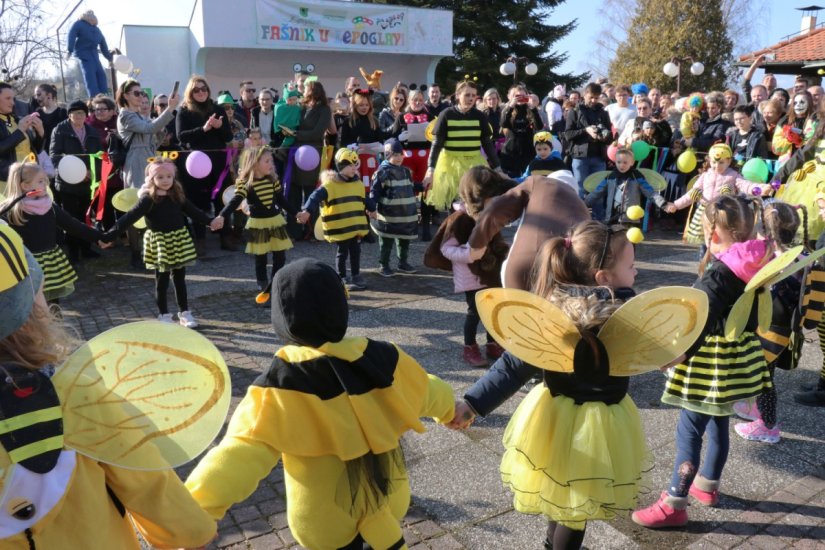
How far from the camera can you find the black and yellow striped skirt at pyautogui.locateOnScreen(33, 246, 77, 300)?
5176 mm

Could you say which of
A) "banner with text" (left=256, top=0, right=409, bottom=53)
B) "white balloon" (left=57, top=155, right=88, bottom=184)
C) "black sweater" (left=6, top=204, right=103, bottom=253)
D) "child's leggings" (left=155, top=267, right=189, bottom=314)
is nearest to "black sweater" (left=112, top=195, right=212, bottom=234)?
"child's leggings" (left=155, top=267, right=189, bottom=314)

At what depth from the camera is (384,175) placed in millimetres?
7539

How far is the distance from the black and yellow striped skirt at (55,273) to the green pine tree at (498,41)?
24043 millimetres

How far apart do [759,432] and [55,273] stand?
5162mm

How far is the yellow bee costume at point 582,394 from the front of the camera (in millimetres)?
2248

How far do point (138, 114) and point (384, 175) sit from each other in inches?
125

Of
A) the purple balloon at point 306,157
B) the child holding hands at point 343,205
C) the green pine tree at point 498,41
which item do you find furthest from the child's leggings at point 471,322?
the green pine tree at point 498,41

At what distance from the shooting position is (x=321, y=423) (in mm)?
2039

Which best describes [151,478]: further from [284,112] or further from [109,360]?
[284,112]

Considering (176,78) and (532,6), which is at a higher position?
(532,6)

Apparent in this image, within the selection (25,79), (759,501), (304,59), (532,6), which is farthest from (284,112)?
(532,6)

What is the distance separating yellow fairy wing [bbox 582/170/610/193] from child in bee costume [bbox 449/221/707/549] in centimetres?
593

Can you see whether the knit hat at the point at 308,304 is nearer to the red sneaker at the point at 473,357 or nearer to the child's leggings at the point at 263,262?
the red sneaker at the point at 473,357

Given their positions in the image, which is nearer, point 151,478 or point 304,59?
point 151,478
